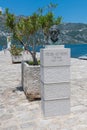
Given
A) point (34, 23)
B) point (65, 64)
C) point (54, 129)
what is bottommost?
point (54, 129)

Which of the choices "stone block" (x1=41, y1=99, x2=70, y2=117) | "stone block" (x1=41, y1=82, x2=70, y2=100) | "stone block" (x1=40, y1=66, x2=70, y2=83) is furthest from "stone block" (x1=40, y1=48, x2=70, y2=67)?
"stone block" (x1=41, y1=99, x2=70, y2=117)

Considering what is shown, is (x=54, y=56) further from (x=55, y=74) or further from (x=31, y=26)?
(x=31, y=26)

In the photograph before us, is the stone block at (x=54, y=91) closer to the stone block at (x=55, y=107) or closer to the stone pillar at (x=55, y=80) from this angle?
the stone pillar at (x=55, y=80)

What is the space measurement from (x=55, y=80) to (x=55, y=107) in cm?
65

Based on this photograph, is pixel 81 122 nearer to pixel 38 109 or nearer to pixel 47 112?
pixel 47 112

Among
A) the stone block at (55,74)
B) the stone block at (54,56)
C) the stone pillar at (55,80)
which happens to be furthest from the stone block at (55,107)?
the stone block at (54,56)

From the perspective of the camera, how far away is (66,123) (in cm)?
513

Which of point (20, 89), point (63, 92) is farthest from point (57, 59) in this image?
point (20, 89)

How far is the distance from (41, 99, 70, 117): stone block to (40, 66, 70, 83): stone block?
506 millimetres

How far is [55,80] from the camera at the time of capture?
552 centimetres

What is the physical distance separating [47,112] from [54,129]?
0.79 m

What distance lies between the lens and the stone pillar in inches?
213

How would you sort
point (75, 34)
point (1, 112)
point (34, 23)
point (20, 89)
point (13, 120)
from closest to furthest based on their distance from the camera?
point (13, 120) → point (1, 112) → point (34, 23) → point (20, 89) → point (75, 34)

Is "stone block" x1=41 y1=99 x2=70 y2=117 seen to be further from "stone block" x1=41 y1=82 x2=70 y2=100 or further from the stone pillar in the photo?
"stone block" x1=41 y1=82 x2=70 y2=100
